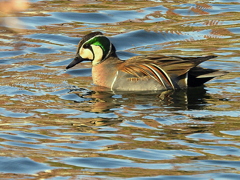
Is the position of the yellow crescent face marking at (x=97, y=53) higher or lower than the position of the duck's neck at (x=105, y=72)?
higher

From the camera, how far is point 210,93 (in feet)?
33.9

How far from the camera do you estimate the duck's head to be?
1127 cm

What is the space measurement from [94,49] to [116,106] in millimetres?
2169

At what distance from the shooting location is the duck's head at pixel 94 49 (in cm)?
1127

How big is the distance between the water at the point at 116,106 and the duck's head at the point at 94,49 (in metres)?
0.45

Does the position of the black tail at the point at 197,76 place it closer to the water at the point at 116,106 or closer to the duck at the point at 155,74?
the duck at the point at 155,74

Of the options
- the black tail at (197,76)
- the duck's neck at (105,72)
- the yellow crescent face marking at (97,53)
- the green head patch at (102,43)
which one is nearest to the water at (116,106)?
the black tail at (197,76)

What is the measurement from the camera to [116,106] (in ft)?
31.1

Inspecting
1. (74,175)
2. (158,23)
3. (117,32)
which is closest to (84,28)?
(117,32)

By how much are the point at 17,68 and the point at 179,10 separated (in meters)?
6.50

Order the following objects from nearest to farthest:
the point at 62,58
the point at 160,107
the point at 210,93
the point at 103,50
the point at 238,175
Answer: the point at 238,175
the point at 160,107
the point at 210,93
the point at 103,50
the point at 62,58

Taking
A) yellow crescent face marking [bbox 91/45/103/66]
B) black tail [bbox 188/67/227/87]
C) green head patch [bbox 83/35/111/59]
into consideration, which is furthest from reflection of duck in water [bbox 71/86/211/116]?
green head patch [bbox 83/35/111/59]

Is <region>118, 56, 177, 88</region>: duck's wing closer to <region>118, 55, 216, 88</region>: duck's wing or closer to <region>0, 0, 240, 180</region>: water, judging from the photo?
<region>118, 55, 216, 88</region>: duck's wing

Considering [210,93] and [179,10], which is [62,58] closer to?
[210,93]
